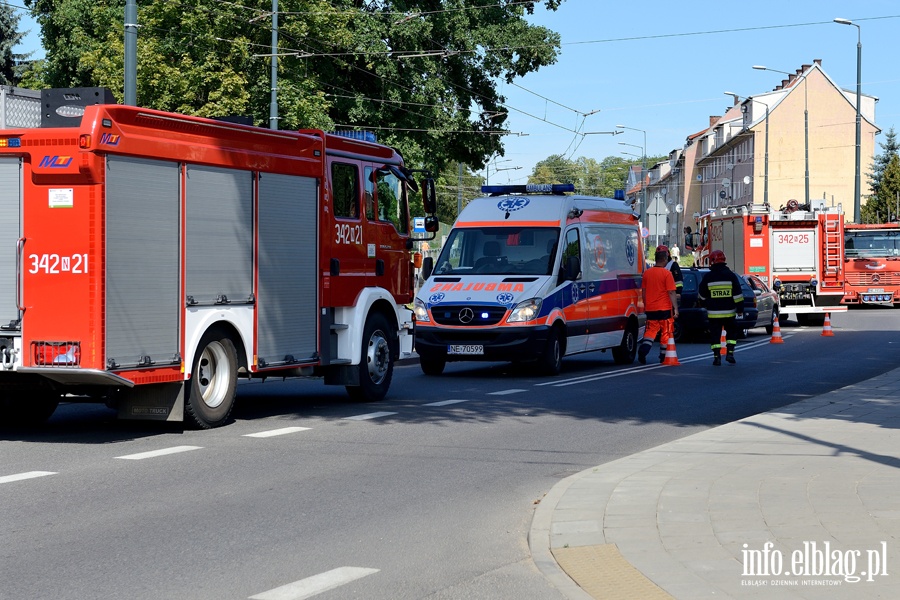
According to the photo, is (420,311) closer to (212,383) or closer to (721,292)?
(721,292)

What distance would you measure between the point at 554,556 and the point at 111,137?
5.80 metres

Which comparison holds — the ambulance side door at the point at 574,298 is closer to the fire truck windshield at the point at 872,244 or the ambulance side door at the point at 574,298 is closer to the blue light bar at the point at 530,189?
the blue light bar at the point at 530,189

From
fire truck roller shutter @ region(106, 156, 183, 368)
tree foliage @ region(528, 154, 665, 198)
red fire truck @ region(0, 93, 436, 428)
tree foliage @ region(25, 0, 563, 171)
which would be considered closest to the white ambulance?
red fire truck @ region(0, 93, 436, 428)

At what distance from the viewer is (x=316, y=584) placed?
6.18 meters

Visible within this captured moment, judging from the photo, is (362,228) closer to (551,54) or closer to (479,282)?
(479,282)

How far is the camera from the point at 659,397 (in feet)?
52.6

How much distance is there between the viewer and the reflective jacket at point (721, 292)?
21.6 meters

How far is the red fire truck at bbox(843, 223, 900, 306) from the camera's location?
45781 millimetres

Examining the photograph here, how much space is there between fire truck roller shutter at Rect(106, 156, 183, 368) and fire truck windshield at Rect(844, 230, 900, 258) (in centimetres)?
3823

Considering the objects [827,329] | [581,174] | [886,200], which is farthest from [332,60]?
[581,174]

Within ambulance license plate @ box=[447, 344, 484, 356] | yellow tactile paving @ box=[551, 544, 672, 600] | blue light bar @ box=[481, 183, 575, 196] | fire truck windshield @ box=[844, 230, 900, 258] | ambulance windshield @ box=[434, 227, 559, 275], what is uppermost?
blue light bar @ box=[481, 183, 575, 196]

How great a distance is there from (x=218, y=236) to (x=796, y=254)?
2645 cm

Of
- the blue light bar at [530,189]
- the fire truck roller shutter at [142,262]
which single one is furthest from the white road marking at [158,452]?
the blue light bar at [530,189]

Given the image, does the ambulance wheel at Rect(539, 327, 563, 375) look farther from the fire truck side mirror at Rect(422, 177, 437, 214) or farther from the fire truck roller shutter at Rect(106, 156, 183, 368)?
the fire truck roller shutter at Rect(106, 156, 183, 368)
